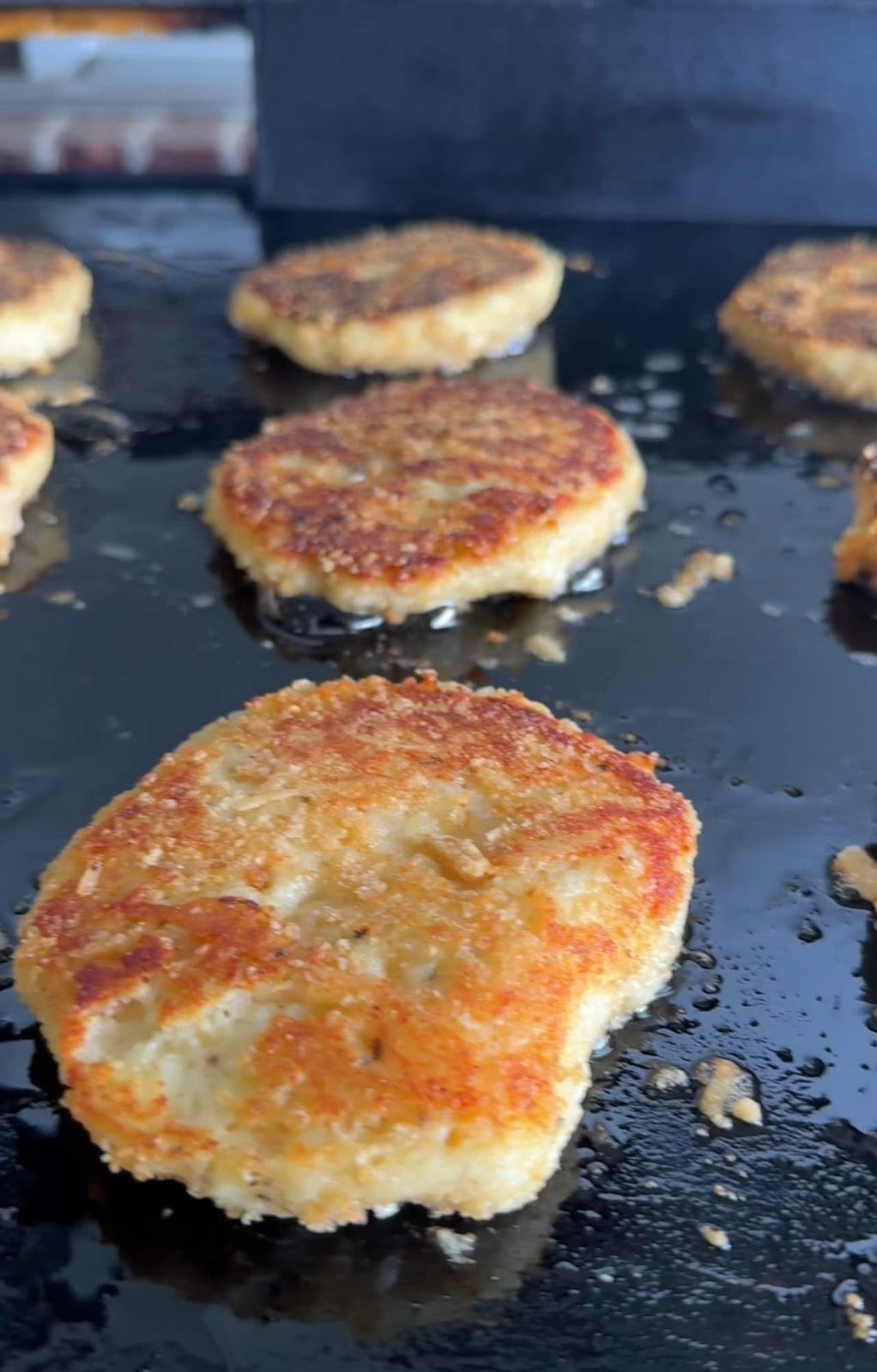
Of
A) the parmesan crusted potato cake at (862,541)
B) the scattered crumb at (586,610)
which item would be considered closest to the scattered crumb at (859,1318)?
the scattered crumb at (586,610)

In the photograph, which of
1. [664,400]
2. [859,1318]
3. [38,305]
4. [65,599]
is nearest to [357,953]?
[859,1318]

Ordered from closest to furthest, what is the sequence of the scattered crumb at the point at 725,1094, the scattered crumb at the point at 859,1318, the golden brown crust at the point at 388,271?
the scattered crumb at the point at 859,1318, the scattered crumb at the point at 725,1094, the golden brown crust at the point at 388,271

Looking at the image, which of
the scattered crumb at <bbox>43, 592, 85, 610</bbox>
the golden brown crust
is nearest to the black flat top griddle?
the scattered crumb at <bbox>43, 592, 85, 610</bbox>

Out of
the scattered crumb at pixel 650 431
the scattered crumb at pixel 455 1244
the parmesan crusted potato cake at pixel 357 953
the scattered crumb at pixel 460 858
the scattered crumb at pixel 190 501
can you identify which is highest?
the scattered crumb at pixel 460 858

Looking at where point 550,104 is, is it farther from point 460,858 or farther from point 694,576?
point 460,858

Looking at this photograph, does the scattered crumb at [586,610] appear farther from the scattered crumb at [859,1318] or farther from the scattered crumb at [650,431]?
the scattered crumb at [859,1318]
